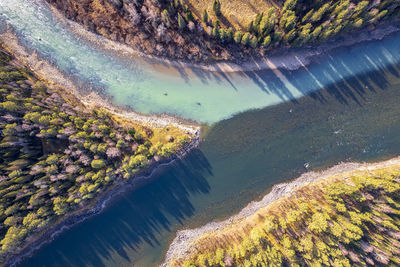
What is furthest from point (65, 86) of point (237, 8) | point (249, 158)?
point (249, 158)

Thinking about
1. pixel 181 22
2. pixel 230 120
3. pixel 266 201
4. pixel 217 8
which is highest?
pixel 181 22

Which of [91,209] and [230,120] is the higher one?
[91,209]

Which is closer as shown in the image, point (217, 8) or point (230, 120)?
point (217, 8)

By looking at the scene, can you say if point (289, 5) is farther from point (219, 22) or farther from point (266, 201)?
point (266, 201)

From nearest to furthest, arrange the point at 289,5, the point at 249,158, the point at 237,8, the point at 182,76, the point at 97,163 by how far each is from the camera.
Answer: the point at 97,163 → the point at 289,5 → the point at 237,8 → the point at 182,76 → the point at 249,158

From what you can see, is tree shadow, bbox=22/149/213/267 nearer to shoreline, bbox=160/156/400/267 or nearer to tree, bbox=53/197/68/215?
shoreline, bbox=160/156/400/267

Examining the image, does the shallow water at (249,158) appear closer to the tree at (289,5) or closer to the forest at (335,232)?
the forest at (335,232)

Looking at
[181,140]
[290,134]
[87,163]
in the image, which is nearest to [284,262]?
[290,134]
